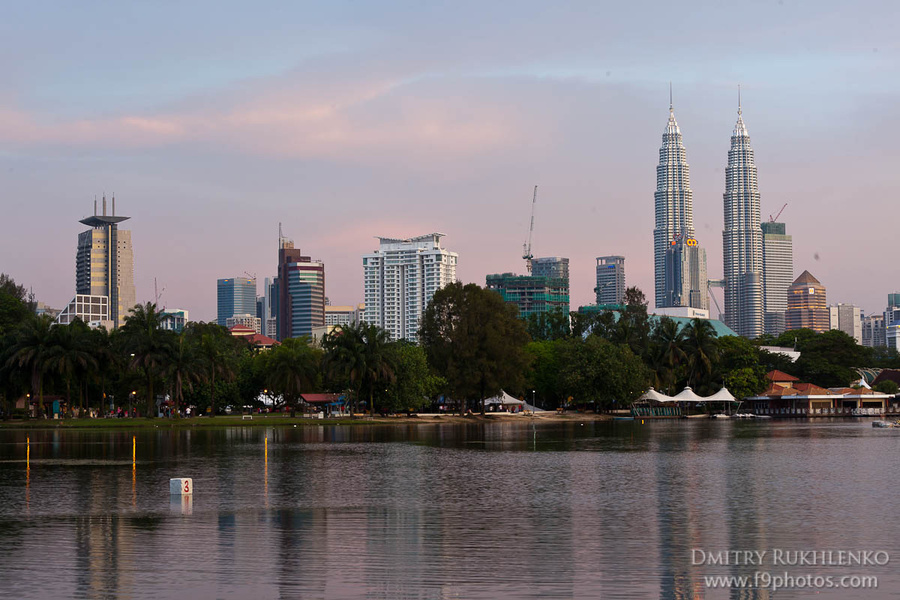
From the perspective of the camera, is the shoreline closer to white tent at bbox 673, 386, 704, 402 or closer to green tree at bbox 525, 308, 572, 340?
white tent at bbox 673, 386, 704, 402

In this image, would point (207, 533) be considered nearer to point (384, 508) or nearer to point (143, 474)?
point (384, 508)

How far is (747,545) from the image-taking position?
78.7 ft

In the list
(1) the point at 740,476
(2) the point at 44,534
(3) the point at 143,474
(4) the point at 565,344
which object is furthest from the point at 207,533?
(4) the point at 565,344

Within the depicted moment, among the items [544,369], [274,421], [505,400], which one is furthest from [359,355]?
[544,369]

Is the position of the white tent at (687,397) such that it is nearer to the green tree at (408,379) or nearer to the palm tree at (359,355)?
the green tree at (408,379)

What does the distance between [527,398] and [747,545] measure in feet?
446

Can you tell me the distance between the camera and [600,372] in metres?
134

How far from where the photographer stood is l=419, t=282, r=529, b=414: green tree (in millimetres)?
123312

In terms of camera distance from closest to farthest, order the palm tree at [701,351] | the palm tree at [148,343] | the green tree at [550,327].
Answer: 1. the palm tree at [148,343]
2. the palm tree at [701,351]
3. the green tree at [550,327]

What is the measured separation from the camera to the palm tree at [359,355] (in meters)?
Answer: 113

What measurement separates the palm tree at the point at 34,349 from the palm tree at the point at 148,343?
8172mm

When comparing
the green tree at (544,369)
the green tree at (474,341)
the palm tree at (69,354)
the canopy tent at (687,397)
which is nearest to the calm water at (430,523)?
the palm tree at (69,354)

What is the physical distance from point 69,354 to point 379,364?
32.7 metres

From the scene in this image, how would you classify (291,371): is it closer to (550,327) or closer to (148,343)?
(148,343)
